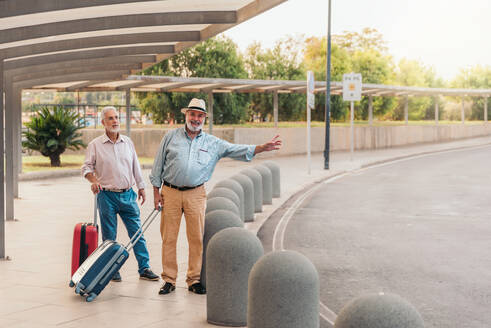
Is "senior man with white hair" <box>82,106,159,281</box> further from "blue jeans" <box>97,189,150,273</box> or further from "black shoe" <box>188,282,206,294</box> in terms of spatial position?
"black shoe" <box>188,282,206,294</box>

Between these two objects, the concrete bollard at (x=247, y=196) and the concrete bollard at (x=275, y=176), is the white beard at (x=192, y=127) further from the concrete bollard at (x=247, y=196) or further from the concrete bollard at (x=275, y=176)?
the concrete bollard at (x=275, y=176)

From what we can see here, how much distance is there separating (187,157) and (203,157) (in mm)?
167

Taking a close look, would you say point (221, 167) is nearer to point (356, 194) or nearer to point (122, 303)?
point (356, 194)

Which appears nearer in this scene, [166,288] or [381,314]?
[381,314]

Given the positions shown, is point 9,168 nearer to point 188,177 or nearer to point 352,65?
point 188,177

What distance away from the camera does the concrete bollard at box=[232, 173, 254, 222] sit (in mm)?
13047

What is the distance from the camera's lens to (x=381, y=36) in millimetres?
109625

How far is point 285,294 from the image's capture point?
5176mm

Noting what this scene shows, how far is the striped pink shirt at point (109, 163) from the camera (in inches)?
297

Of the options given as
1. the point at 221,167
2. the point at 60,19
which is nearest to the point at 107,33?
the point at 60,19

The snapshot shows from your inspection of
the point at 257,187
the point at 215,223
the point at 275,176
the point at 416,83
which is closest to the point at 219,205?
the point at 215,223

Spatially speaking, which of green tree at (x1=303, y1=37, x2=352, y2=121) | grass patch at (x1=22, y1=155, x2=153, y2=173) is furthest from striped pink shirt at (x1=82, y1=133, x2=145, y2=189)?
green tree at (x1=303, y1=37, x2=352, y2=121)

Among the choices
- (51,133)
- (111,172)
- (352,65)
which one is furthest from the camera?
(352,65)

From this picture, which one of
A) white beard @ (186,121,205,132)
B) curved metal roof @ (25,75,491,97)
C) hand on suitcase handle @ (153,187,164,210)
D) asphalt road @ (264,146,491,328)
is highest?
curved metal roof @ (25,75,491,97)
